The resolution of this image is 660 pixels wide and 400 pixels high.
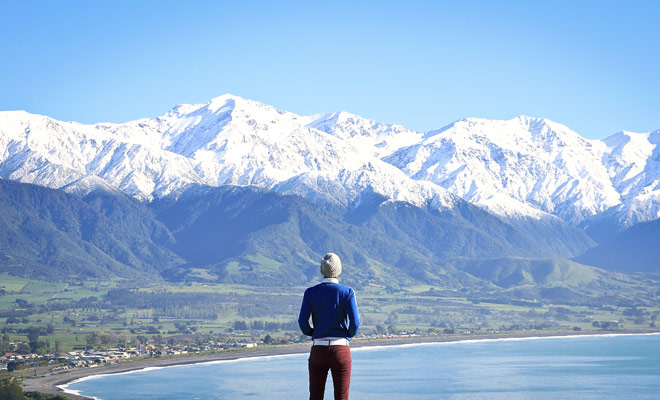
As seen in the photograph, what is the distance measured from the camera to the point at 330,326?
1719cm

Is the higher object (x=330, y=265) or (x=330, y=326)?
(x=330, y=265)

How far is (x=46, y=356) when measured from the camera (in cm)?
17875

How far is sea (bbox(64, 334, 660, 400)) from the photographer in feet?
426

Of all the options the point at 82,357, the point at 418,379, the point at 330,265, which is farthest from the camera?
the point at 82,357

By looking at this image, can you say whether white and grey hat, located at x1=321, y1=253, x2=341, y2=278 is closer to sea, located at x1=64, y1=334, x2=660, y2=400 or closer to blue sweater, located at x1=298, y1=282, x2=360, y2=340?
blue sweater, located at x1=298, y1=282, x2=360, y2=340

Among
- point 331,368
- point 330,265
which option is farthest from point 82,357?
point 330,265

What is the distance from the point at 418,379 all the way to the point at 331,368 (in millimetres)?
133950

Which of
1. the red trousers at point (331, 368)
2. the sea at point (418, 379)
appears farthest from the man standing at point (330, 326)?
the sea at point (418, 379)

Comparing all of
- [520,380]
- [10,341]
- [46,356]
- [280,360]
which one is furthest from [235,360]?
[520,380]

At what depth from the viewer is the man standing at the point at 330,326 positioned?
55.6 feet

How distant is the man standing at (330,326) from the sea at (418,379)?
107m

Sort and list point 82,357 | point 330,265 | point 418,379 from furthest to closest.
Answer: point 82,357, point 418,379, point 330,265

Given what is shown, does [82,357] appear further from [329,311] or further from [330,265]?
[330,265]

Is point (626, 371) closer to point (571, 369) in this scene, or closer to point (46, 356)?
point (571, 369)
